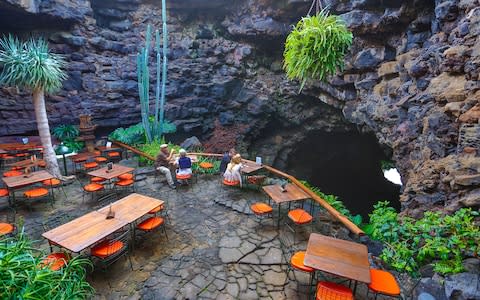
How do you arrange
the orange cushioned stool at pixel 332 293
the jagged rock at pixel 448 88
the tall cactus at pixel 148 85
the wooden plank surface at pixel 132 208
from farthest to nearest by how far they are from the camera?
the tall cactus at pixel 148 85
the jagged rock at pixel 448 88
the wooden plank surface at pixel 132 208
the orange cushioned stool at pixel 332 293

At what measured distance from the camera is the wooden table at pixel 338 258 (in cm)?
320

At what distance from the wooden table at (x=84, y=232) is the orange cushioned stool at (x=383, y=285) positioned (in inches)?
152

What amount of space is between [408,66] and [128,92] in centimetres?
1161

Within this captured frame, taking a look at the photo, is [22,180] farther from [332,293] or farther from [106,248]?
[332,293]

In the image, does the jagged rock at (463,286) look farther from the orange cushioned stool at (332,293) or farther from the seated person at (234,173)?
the seated person at (234,173)

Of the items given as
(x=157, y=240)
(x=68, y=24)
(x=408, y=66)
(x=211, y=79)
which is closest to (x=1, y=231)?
(x=157, y=240)

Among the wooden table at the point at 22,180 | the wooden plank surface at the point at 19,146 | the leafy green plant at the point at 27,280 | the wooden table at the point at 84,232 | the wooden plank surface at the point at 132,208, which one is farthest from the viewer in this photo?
the wooden plank surface at the point at 19,146

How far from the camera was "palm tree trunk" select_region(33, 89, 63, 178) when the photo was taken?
724cm

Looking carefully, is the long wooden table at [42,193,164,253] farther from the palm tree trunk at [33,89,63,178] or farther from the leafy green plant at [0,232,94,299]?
the palm tree trunk at [33,89,63,178]

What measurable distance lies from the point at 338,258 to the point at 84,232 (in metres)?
3.90

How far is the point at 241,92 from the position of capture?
1405 cm

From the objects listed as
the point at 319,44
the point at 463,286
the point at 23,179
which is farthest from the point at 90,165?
the point at 463,286

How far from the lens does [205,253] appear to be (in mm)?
4719

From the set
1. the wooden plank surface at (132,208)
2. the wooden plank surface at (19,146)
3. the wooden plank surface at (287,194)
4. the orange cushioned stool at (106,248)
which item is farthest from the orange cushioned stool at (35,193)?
the wooden plank surface at (287,194)
